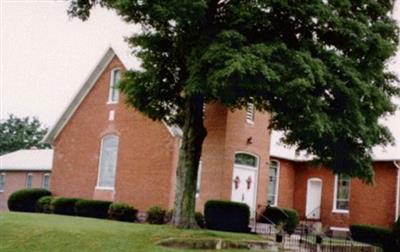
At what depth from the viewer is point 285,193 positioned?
32.5 metres

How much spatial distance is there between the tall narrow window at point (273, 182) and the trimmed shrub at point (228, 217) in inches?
275

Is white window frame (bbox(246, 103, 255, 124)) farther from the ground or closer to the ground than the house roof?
farther from the ground

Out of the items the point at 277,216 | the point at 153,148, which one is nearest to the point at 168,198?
the point at 153,148

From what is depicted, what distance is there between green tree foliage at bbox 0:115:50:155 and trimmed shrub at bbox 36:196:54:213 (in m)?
42.5

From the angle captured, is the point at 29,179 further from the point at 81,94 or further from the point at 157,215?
the point at 157,215

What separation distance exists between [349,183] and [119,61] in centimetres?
1372

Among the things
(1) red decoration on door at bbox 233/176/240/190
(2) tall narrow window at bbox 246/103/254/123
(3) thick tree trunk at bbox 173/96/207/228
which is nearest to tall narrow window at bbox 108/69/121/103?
(2) tall narrow window at bbox 246/103/254/123

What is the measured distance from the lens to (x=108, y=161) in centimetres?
3081

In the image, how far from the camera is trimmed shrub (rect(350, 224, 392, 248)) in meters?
25.7

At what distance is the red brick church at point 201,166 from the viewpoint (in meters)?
26.6

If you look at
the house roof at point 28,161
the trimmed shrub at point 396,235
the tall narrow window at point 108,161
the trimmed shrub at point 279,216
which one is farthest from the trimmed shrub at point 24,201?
the trimmed shrub at point 396,235

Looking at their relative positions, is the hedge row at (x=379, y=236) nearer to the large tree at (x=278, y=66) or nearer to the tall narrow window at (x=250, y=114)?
the large tree at (x=278, y=66)

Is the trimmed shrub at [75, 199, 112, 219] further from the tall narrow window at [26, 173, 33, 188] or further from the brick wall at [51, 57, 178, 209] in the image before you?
the tall narrow window at [26, 173, 33, 188]

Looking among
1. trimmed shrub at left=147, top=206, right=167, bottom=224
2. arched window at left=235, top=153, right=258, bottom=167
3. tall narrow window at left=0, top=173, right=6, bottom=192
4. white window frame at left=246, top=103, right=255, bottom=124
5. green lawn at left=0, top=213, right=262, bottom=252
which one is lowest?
green lawn at left=0, top=213, right=262, bottom=252
